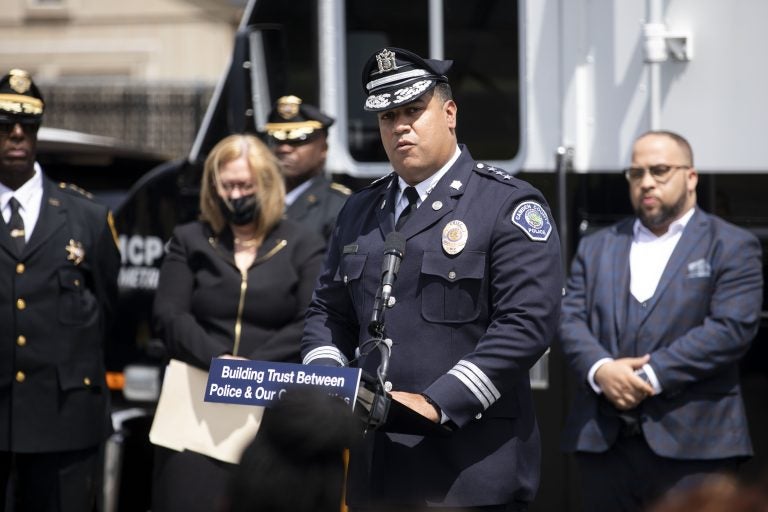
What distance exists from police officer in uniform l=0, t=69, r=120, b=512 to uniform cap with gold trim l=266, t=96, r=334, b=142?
953mm

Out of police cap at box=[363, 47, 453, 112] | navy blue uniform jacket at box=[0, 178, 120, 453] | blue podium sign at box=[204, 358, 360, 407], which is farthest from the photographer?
navy blue uniform jacket at box=[0, 178, 120, 453]

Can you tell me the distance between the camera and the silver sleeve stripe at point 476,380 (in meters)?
3.48

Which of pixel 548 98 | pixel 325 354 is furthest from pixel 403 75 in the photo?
pixel 548 98

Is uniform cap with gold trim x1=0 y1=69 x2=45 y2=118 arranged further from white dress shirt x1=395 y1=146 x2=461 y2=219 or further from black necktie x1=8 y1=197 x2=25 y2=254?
white dress shirt x1=395 y1=146 x2=461 y2=219

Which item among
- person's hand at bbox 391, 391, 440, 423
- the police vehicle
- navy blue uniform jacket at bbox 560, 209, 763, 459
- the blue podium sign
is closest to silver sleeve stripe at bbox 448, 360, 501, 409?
person's hand at bbox 391, 391, 440, 423

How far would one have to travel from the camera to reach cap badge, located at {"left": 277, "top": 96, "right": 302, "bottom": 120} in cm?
557

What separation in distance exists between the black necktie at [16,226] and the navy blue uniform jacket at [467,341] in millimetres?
1803

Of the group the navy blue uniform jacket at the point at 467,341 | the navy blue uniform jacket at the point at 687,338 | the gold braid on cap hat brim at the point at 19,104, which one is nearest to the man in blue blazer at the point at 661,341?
the navy blue uniform jacket at the point at 687,338

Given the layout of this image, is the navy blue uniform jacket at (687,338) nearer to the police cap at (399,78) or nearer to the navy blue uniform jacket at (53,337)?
the police cap at (399,78)

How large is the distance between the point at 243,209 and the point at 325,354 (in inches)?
55.9

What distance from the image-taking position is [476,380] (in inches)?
137

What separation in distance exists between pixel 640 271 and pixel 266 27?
2190 mm

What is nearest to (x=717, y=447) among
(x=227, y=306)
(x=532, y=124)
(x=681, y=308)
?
(x=681, y=308)

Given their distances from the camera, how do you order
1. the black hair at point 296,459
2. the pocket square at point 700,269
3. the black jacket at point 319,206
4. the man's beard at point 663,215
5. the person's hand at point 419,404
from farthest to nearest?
the black jacket at point 319,206
the man's beard at point 663,215
the pocket square at point 700,269
the person's hand at point 419,404
the black hair at point 296,459
